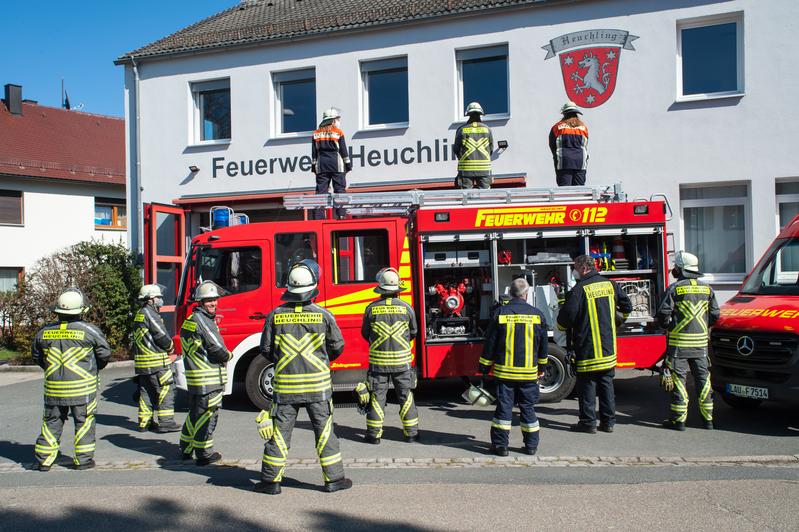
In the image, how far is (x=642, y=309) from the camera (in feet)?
27.7

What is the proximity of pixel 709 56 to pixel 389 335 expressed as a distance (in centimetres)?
917

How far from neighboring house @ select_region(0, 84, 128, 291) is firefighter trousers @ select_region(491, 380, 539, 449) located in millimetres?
20695

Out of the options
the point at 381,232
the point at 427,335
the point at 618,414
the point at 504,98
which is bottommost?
the point at 618,414

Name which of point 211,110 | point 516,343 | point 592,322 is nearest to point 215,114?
point 211,110

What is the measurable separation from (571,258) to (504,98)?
5925 millimetres

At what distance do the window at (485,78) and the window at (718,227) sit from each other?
3.93 m

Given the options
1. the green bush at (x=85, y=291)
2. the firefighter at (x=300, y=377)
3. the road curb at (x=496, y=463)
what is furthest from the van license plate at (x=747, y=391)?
the green bush at (x=85, y=291)

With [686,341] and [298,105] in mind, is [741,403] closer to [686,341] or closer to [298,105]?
[686,341]

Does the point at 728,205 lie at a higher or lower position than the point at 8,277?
higher

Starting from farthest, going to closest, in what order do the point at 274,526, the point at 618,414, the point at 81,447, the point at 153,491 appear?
the point at 618,414, the point at 81,447, the point at 153,491, the point at 274,526

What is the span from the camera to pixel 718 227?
12.5 m

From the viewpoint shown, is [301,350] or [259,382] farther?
[259,382]

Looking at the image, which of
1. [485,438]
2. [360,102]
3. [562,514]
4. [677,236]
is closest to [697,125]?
[677,236]

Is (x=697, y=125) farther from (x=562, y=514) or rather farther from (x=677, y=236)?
(x=562, y=514)
